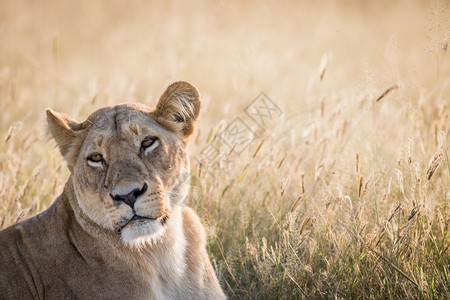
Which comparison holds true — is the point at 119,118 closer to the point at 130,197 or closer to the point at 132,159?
the point at 132,159

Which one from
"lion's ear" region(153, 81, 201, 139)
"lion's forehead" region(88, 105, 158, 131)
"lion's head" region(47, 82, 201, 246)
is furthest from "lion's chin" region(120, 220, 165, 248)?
"lion's ear" region(153, 81, 201, 139)

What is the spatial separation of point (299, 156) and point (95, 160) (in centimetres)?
247

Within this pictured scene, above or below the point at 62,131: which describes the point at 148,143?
below

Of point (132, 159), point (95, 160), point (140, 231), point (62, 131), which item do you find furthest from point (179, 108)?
point (140, 231)

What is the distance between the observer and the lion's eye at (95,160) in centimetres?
394

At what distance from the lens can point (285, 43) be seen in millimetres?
13203

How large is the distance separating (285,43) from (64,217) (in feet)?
32.3

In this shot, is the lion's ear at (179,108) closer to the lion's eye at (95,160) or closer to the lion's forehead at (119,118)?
the lion's forehead at (119,118)

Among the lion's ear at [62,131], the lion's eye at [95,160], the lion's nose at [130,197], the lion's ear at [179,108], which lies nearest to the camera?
the lion's nose at [130,197]

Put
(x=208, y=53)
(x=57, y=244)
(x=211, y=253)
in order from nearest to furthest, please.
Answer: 1. (x=57, y=244)
2. (x=211, y=253)
3. (x=208, y=53)

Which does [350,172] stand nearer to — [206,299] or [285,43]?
[206,299]

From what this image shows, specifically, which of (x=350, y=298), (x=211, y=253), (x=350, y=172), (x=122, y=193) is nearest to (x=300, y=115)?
(x=350, y=172)

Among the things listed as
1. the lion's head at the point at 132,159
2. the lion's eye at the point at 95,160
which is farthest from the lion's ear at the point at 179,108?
the lion's eye at the point at 95,160

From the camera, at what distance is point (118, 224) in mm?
3701
